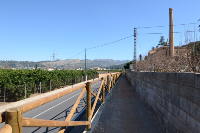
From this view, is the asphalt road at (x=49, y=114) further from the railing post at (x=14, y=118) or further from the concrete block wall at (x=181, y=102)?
the railing post at (x=14, y=118)

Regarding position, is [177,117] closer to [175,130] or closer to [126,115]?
[175,130]

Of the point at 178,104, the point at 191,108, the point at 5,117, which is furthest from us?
the point at 178,104

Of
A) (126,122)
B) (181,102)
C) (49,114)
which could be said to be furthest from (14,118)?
(49,114)

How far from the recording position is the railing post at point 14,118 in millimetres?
1302

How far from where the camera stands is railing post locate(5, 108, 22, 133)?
130 cm

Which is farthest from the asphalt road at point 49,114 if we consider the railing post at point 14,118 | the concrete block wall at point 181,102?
the railing post at point 14,118

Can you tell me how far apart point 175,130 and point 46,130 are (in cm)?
449

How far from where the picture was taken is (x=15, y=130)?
1.33 m

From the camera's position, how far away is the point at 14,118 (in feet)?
4.30

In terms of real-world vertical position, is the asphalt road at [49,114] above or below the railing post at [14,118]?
below

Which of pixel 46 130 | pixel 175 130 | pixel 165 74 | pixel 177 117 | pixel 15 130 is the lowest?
pixel 46 130

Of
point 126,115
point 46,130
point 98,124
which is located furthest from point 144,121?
point 46,130

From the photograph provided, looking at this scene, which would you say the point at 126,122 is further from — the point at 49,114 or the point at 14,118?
the point at 14,118

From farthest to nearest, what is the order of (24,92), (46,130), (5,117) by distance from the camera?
(24,92), (46,130), (5,117)
